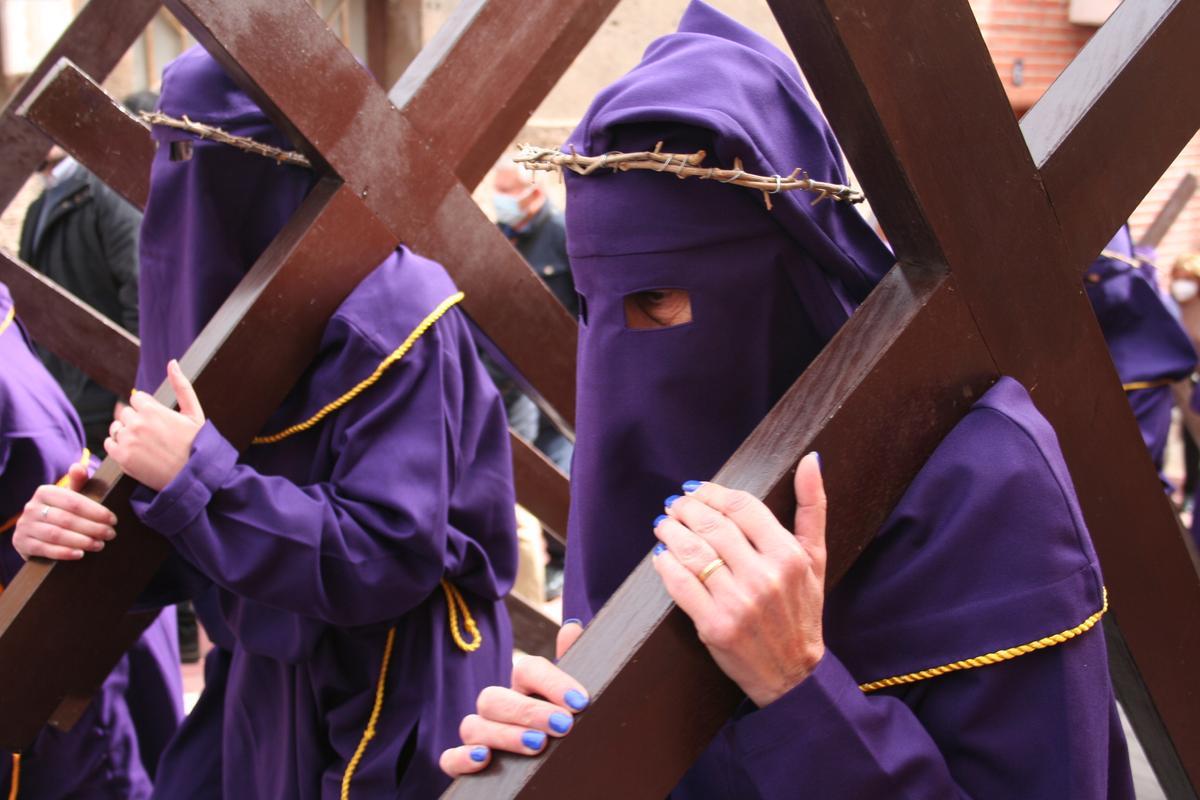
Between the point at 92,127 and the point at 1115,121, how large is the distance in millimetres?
2154

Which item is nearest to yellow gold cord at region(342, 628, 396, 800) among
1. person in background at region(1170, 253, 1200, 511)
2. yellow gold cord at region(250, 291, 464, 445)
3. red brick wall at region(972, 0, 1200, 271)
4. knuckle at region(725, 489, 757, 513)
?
yellow gold cord at region(250, 291, 464, 445)

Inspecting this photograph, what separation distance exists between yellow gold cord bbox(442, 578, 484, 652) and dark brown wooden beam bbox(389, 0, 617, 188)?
0.75m

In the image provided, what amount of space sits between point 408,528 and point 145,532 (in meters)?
0.42

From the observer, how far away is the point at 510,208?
6055 millimetres

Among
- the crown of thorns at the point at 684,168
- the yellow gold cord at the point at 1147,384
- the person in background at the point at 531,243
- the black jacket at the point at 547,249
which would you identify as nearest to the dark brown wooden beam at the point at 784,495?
the crown of thorns at the point at 684,168

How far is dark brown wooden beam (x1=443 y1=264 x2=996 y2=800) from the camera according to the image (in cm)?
116

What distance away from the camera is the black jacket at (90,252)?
201 inches

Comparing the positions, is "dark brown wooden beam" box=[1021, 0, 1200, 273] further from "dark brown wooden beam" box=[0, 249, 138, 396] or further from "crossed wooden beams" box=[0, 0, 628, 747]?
"dark brown wooden beam" box=[0, 249, 138, 396]

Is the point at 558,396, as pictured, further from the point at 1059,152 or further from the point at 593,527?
the point at 1059,152

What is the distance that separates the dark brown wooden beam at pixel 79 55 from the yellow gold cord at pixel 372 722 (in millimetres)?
1705

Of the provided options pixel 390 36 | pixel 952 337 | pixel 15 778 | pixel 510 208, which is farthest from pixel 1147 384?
pixel 390 36

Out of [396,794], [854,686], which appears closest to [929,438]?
[854,686]

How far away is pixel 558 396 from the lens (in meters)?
2.61

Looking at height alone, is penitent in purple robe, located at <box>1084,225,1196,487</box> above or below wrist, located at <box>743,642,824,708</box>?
below
